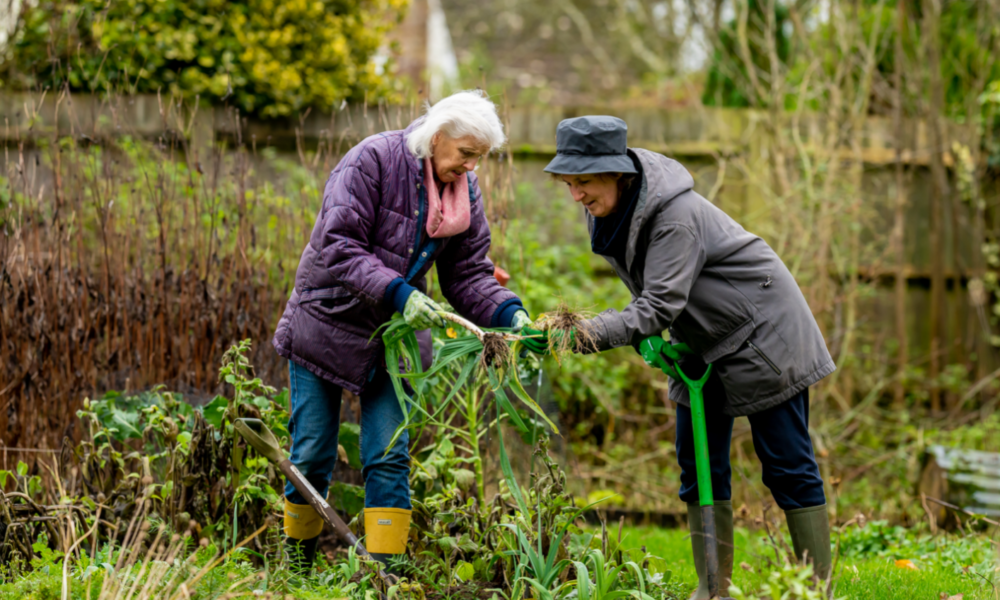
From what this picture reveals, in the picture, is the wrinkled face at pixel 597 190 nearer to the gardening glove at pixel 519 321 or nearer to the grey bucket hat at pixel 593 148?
the grey bucket hat at pixel 593 148

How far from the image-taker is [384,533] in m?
2.82

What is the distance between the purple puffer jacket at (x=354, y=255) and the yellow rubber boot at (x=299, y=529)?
467 millimetres

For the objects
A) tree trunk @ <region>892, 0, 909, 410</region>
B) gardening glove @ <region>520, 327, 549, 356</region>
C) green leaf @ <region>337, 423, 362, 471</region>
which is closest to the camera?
gardening glove @ <region>520, 327, 549, 356</region>

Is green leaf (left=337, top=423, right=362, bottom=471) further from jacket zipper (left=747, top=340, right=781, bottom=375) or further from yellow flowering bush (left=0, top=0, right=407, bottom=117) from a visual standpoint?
yellow flowering bush (left=0, top=0, right=407, bottom=117)

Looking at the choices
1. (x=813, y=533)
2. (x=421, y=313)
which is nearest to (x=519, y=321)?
(x=421, y=313)

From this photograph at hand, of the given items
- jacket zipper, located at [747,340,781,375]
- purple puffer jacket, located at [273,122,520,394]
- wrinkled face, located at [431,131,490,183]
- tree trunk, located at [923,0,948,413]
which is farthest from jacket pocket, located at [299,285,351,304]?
tree trunk, located at [923,0,948,413]

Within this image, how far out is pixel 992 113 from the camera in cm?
665

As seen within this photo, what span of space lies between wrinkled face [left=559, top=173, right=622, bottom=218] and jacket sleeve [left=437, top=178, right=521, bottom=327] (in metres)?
0.51

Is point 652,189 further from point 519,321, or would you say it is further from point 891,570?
point 891,570

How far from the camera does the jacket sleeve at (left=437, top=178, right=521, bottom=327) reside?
308cm

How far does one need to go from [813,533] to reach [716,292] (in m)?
0.81

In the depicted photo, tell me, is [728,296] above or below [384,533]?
above

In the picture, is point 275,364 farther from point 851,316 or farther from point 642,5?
point 642,5

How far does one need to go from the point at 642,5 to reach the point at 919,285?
7.26 m
